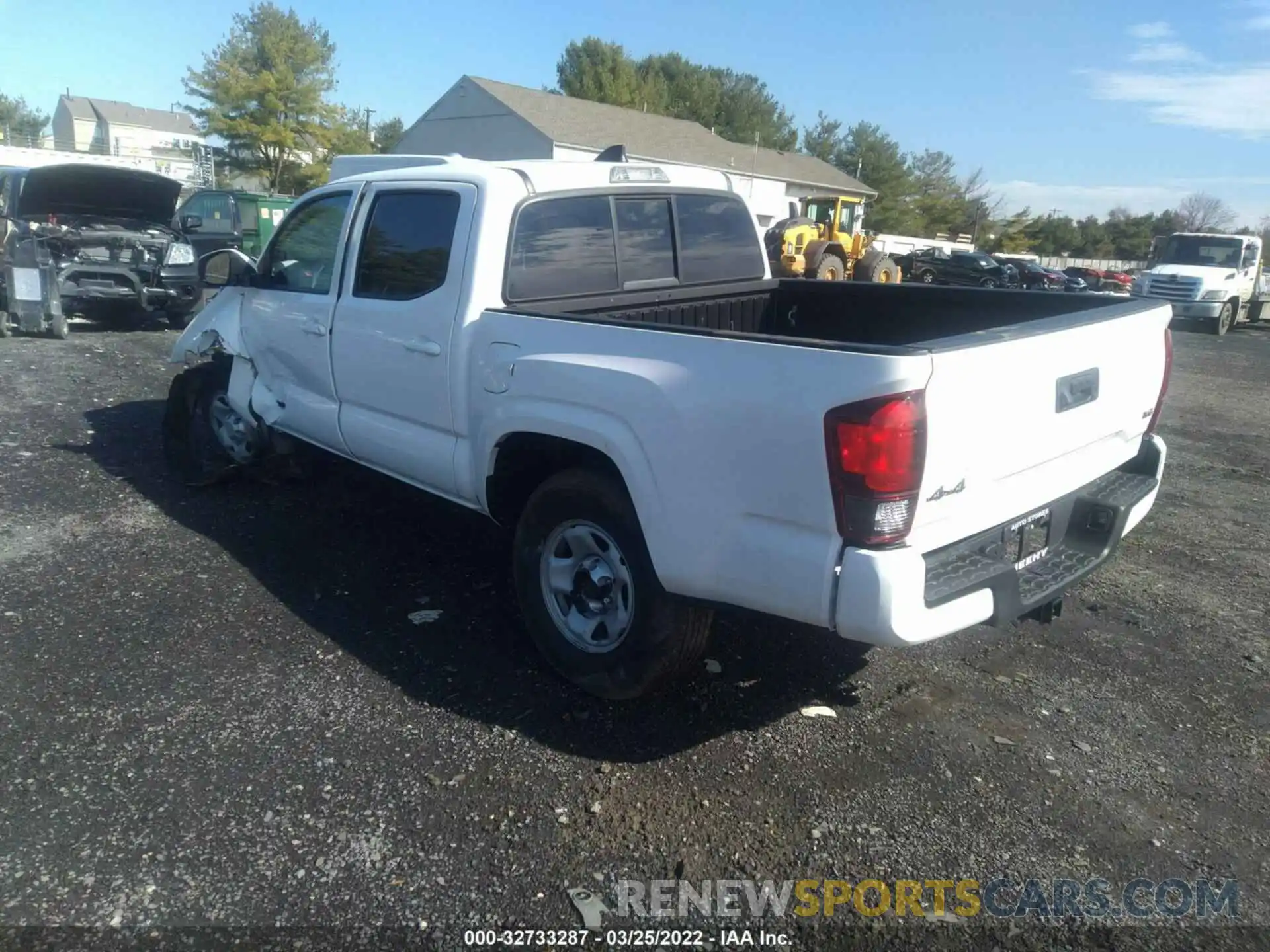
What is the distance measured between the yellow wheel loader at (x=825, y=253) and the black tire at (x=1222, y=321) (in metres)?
7.45

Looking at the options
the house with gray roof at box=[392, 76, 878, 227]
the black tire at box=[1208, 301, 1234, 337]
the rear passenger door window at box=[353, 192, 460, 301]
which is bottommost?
the black tire at box=[1208, 301, 1234, 337]

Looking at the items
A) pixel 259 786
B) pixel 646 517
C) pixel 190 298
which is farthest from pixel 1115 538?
pixel 190 298

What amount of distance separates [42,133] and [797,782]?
343ft

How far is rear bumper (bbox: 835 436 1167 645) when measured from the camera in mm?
2631

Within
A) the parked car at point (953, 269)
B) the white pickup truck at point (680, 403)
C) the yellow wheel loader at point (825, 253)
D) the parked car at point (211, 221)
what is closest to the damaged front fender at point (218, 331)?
the white pickup truck at point (680, 403)

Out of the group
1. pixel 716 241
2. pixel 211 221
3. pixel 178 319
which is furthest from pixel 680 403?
pixel 211 221

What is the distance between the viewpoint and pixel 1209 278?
69.5ft

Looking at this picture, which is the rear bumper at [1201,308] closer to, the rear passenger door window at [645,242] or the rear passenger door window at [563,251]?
the rear passenger door window at [645,242]

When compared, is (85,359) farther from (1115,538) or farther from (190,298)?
(1115,538)

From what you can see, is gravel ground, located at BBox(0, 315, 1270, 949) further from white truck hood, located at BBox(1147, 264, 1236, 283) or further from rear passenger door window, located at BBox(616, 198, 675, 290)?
white truck hood, located at BBox(1147, 264, 1236, 283)

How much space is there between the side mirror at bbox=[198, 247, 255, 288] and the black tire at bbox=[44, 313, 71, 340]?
694 cm

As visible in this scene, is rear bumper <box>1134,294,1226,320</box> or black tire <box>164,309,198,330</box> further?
rear bumper <box>1134,294,1226,320</box>

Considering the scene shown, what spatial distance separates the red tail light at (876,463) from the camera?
254 centimetres

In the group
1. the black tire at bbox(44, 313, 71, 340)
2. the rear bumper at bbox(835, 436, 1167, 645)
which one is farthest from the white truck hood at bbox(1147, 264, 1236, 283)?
the black tire at bbox(44, 313, 71, 340)
